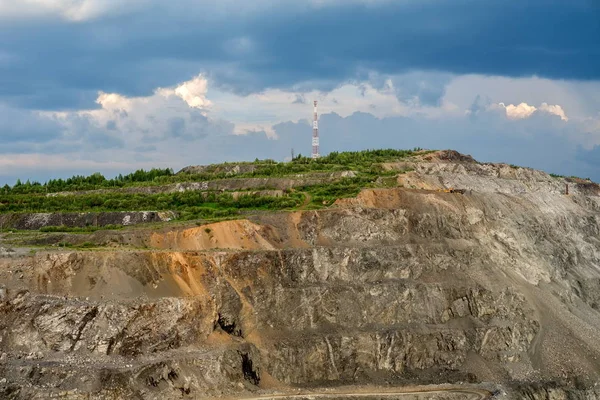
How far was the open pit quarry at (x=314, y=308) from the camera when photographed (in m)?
72.2

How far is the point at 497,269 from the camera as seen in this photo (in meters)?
98.9

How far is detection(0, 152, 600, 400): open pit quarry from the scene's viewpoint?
72188 millimetres

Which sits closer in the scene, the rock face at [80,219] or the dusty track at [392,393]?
the dusty track at [392,393]

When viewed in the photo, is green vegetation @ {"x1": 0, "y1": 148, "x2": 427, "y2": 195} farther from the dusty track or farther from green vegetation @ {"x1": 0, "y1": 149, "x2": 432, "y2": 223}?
the dusty track

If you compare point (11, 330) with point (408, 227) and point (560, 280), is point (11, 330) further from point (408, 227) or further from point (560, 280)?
point (560, 280)

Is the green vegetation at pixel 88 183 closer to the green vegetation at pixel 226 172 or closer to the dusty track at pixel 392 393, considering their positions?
the green vegetation at pixel 226 172

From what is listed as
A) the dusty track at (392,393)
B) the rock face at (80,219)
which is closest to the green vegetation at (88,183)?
the rock face at (80,219)

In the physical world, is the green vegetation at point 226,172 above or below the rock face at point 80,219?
above

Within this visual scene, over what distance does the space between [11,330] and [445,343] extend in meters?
42.0

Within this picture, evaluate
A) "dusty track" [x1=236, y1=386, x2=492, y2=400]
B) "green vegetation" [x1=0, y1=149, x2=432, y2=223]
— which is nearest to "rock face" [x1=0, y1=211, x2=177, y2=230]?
"green vegetation" [x1=0, y1=149, x2=432, y2=223]

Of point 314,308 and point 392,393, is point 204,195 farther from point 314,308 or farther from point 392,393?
point 392,393

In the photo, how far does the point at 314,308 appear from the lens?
8519 cm

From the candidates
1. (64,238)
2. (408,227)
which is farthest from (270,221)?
(64,238)

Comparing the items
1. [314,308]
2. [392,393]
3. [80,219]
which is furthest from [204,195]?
[392,393]
